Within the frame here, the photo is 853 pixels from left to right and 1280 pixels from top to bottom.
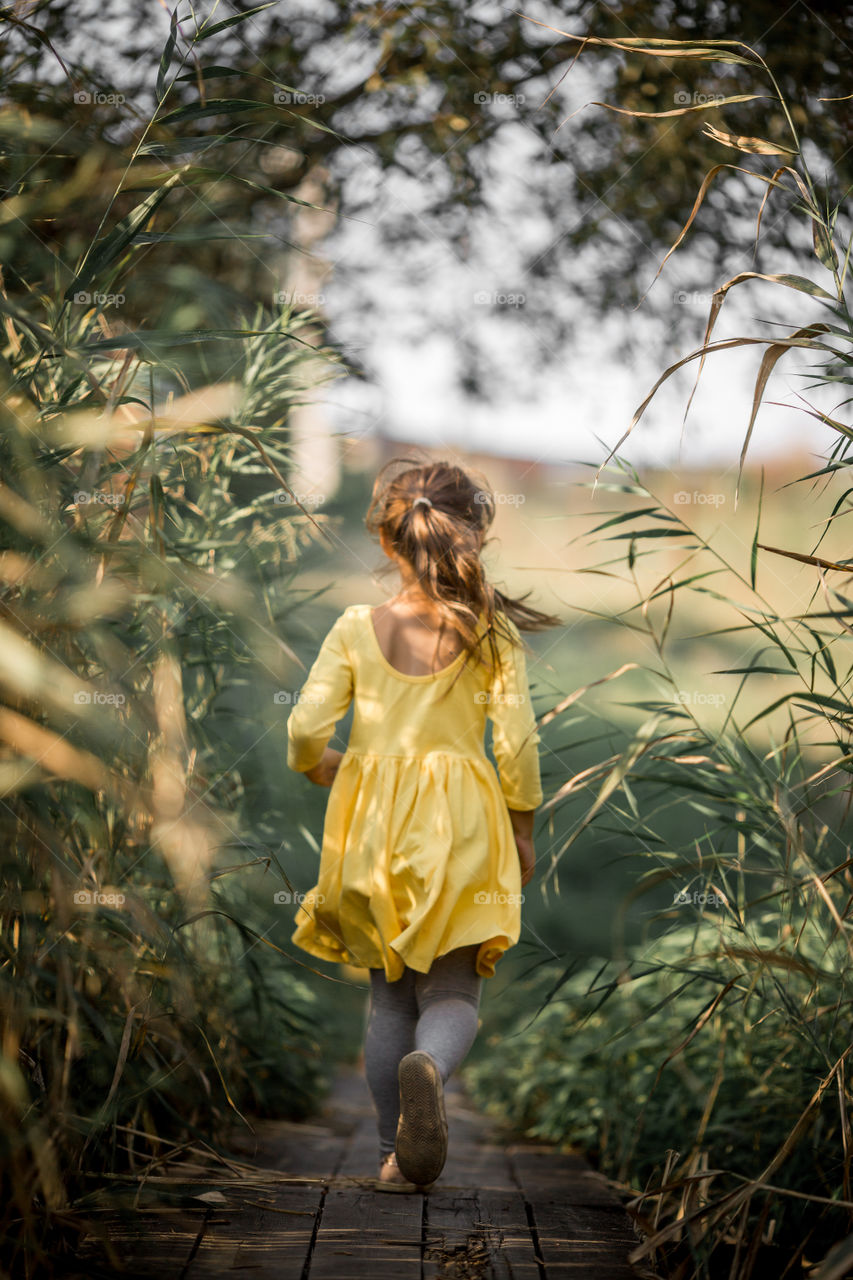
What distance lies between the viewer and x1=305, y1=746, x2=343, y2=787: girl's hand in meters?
1.92

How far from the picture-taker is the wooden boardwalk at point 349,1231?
1.25 metres

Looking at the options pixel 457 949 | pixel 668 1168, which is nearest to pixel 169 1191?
pixel 457 949

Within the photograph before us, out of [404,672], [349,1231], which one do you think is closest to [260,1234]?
[349,1231]

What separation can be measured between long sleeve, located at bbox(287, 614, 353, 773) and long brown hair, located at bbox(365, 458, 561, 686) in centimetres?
20

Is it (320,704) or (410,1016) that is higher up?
(320,704)

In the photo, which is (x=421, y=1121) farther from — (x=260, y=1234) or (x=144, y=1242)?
(x=144, y=1242)

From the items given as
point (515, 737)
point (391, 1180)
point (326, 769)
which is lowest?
point (391, 1180)

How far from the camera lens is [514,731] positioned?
183cm

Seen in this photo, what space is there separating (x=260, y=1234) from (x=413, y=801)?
0.72 m

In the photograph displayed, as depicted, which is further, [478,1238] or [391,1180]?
[391,1180]

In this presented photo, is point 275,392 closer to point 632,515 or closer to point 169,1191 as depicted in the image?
point 632,515

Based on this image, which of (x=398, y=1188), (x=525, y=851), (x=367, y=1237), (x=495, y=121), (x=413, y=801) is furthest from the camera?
(x=495, y=121)

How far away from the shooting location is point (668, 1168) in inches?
58.1

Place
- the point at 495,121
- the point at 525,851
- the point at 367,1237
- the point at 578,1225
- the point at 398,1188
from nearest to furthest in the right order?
the point at 367,1237
the point at 578,1225
the point at 398,1188
the point at 525,851
the point at 495,121
